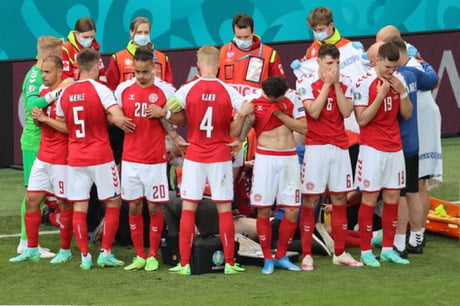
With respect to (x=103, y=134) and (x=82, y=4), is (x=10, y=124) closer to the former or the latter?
(x=82, y=4)

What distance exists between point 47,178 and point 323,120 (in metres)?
2.64

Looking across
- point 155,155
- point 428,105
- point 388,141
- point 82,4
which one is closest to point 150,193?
point 155,155

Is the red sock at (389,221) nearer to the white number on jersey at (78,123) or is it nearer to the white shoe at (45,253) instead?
the white number on jersey at (78,123)

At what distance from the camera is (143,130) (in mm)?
10711

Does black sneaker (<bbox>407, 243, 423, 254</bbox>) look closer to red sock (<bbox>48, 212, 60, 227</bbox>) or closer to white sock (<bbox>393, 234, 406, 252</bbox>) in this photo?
white sock (<bbox>393, 234, 406, 252</bbox>)

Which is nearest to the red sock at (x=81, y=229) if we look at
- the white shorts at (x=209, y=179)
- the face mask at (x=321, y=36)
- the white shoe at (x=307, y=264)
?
the white shorts at (x=209, y=179)

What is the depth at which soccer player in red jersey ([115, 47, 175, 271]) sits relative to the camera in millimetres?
10672

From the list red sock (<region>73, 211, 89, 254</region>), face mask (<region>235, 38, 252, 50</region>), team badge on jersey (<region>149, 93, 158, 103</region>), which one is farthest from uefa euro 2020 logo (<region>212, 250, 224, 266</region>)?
face mask (<region>235, 38, 252, 50</region>)

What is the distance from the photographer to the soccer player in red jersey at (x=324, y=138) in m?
10.7

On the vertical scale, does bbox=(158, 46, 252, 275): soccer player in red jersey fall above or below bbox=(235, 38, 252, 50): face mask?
below

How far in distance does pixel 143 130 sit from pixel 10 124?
5686 millimetres

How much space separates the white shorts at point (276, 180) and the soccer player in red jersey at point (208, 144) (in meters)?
0.25

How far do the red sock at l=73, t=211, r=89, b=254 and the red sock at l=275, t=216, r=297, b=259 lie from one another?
1765mm

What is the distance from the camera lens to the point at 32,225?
441 inches
